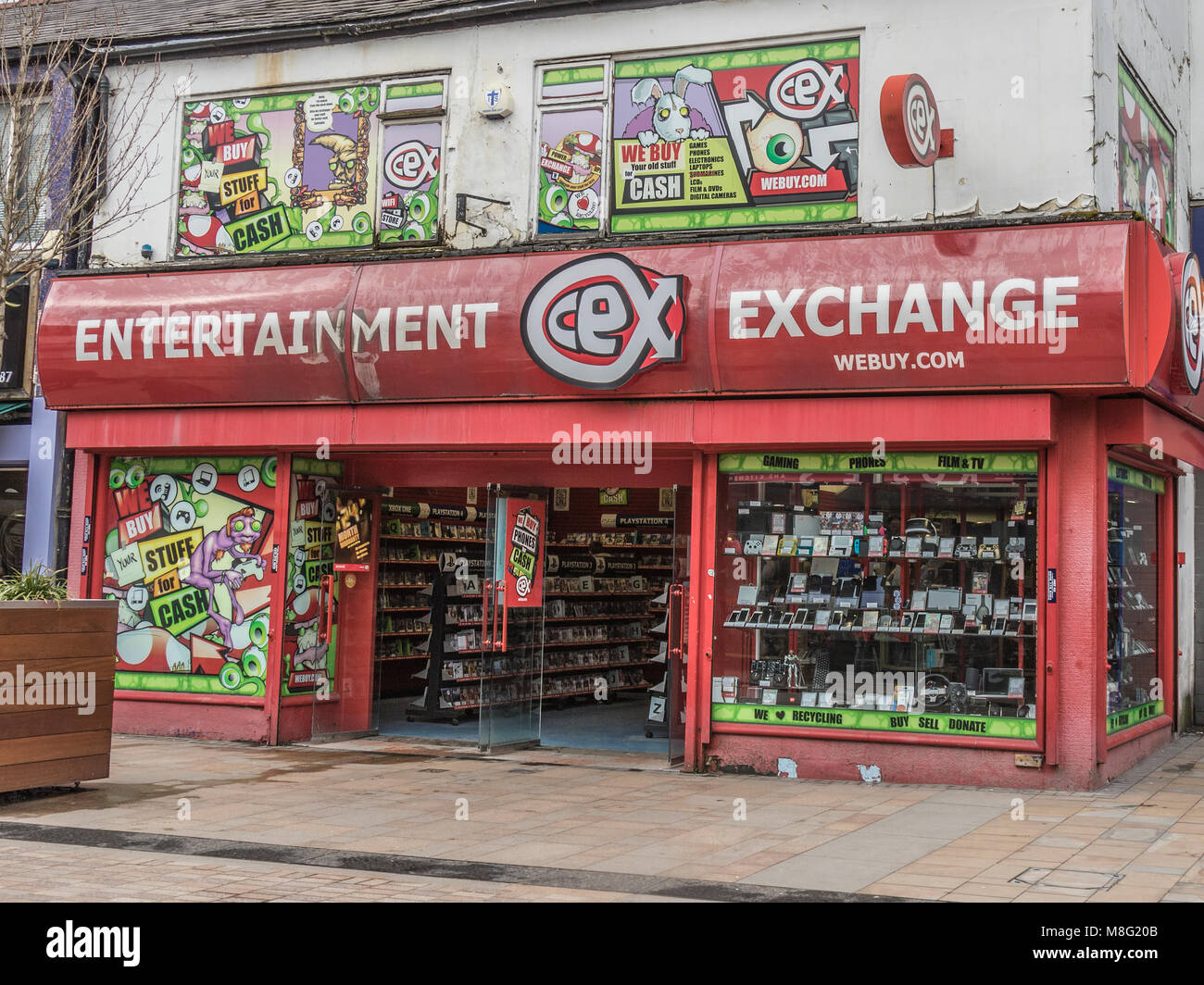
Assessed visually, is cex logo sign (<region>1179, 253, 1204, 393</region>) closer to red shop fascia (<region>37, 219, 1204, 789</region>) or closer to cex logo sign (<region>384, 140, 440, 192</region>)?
red shop fascia (<region>37, 219, 1204, 789</region>)

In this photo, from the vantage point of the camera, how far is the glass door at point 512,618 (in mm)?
12625

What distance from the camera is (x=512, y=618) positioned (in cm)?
1297

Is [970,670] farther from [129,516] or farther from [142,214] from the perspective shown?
[142,214]

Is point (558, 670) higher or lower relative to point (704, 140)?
lower

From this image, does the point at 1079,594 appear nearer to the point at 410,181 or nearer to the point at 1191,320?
the point at 1191,320

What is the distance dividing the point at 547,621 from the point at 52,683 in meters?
7.10

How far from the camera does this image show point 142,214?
13.7 meters

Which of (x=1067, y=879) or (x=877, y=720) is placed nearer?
(x=1067, y=879)

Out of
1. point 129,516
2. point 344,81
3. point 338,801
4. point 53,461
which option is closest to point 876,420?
point 338,801

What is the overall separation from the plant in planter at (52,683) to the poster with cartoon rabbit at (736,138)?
550 cm

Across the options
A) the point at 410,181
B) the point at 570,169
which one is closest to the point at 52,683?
the point at 410,181

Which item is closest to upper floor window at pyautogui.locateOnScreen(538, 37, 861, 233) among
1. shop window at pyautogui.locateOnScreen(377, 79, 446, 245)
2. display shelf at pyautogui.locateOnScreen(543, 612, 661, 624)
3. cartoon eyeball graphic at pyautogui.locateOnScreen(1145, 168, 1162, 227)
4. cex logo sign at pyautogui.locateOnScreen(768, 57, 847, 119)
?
cex logo sign at pyautogui.locateOnScreen(768, 57, 847, 119)

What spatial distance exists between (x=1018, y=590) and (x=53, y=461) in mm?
9531

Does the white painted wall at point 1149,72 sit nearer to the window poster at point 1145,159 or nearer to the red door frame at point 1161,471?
the window poster at point 1145,159
